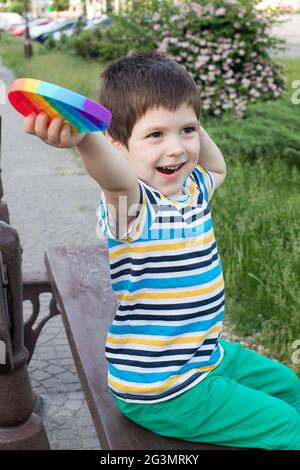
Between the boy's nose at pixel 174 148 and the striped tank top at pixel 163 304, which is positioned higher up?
the boy's nose at pixel 174 148

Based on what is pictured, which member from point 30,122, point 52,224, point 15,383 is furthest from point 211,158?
point 52,224

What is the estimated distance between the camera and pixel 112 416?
206cm

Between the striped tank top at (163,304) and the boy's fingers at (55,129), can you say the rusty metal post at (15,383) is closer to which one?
the striped tank top at (163,304)

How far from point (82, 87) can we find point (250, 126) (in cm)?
633

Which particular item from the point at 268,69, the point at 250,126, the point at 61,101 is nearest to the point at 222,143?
the point at 250,126

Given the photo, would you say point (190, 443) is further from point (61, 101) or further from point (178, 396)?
point (61, 101)

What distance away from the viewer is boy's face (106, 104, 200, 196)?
1.90m

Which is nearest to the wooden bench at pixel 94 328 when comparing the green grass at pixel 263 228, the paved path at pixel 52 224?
the paved path at pixel 52 224

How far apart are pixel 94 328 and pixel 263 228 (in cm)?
192

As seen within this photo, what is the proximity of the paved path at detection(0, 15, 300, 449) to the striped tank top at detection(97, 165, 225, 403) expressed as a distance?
1.24 metres

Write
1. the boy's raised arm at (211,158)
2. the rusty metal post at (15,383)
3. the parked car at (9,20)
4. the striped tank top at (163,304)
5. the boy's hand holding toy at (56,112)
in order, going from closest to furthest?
1. the boy's hand holding toy at (56,112)
2. the striped tank top at (163,304)
3. the rusty metal post at (15,383)
4. the boy's raised arm at (211,158)
5. the parked car at (9,20)

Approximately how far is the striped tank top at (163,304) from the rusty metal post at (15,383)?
0.35m

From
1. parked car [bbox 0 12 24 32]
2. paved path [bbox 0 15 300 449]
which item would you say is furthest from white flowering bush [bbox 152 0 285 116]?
parked car [bbox 0 12 24 32]

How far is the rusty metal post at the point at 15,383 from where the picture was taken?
2.16 metres
